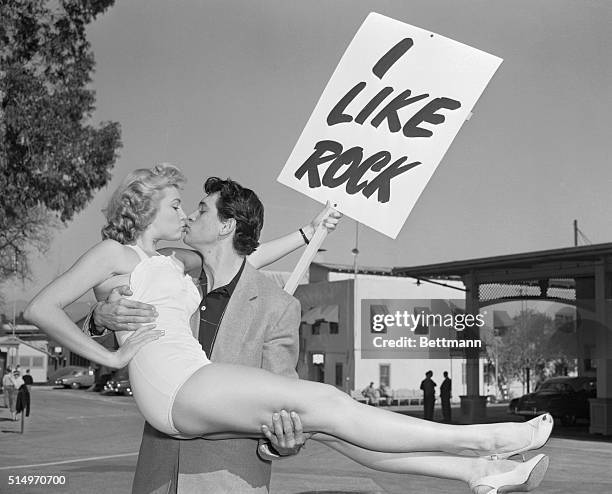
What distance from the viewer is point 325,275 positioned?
4347 centimetres

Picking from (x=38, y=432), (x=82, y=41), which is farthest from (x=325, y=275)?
Answer: (x=82, y=41)

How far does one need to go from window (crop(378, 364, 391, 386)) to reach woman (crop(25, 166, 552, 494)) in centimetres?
3887

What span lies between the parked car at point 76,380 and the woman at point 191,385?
50.8 m

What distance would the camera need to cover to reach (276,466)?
13047 millimetres

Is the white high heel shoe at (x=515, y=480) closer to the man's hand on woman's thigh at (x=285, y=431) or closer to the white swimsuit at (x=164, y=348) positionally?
the man's hand on woman's thigh at (x=285, y=431)

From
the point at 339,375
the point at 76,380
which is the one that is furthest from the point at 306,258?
the point at 76,380

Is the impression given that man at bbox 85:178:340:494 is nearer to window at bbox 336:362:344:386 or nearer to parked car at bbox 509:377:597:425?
parked car at bbox 509:377:597:425

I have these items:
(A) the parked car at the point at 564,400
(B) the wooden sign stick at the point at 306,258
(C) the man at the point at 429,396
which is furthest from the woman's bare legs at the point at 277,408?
(A) the parked car at the point at 564,400

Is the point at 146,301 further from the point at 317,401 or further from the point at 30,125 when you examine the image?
the point at 30,125

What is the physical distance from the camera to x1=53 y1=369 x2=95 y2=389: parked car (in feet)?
170

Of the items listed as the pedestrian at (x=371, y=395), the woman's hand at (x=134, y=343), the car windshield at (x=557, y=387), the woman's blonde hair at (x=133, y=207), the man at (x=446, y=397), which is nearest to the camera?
the woman's hand at (x=134, y=343)

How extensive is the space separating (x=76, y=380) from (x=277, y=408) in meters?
51.5

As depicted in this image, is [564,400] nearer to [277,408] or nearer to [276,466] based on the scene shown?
[276,466]

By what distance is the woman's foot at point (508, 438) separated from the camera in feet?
10.1
